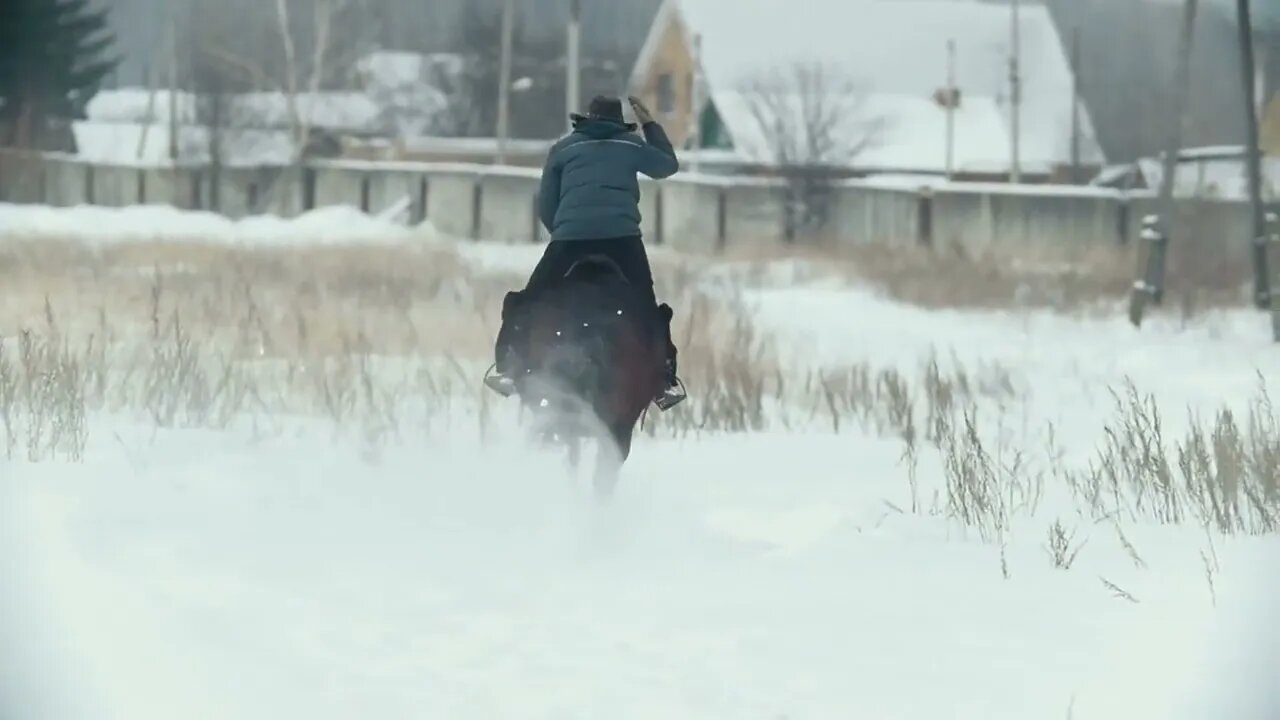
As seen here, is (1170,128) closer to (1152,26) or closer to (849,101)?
(849,101)

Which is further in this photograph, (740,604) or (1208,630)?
(740,604)

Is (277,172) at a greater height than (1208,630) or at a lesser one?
greater

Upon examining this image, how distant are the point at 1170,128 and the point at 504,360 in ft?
36.4

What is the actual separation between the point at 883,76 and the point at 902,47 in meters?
1.49

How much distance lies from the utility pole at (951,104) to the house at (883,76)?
89 mm

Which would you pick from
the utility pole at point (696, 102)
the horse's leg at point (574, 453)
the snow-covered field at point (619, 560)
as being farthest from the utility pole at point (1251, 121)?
the utility pole at point (696, 102)

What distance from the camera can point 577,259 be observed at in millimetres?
7148

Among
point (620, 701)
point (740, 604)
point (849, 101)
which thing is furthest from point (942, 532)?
point (849, 101)

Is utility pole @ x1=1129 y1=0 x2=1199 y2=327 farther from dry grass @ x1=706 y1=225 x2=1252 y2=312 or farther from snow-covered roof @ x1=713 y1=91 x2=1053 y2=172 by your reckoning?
snow-covered roof @ x1=713 y1=91 x2=1053 y2=172

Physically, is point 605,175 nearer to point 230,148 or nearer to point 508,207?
point 508,207

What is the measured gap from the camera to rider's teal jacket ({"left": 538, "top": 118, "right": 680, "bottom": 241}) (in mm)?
7242

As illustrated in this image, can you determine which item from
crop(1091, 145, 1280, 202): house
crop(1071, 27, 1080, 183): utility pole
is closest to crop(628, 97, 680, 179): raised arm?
crop(1091, 145, 1280, 202): house

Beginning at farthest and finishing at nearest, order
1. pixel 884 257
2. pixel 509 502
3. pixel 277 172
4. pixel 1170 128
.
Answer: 1. pixel 277 172
2. pixel 884 257
3. pixel 1170 128
4. pixel 509 502

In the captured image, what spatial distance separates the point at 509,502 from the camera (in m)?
7.56
